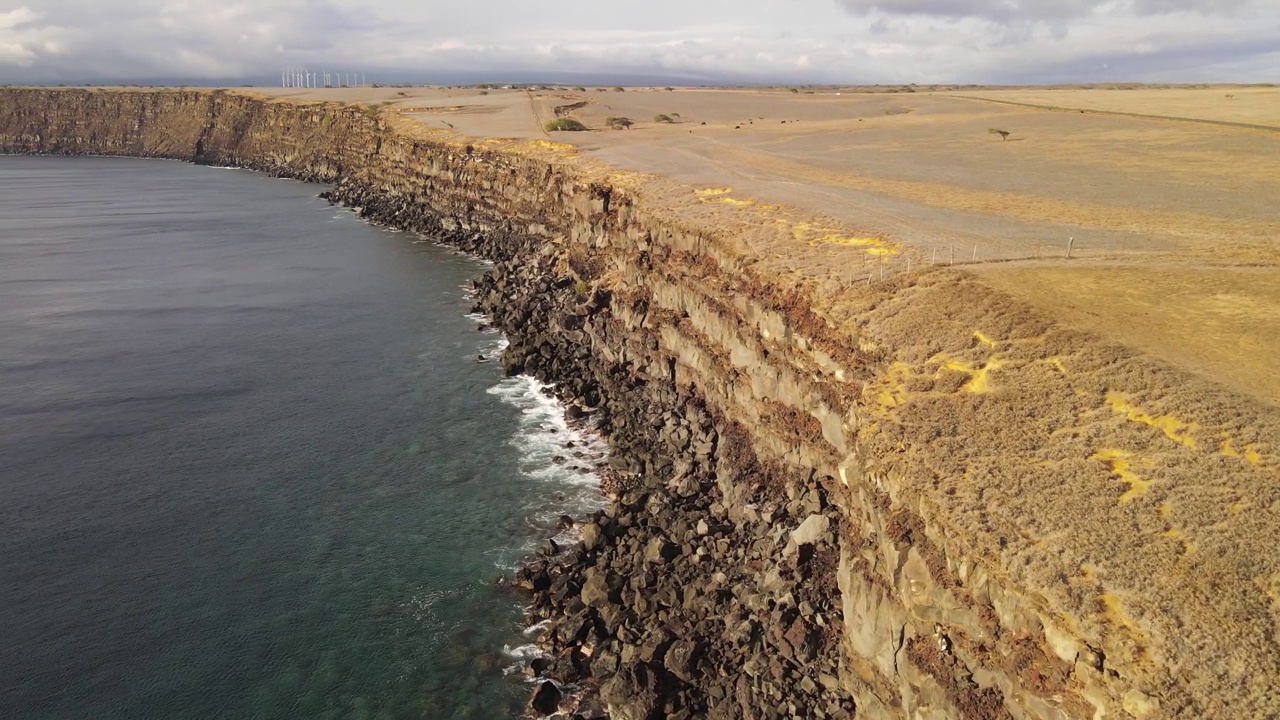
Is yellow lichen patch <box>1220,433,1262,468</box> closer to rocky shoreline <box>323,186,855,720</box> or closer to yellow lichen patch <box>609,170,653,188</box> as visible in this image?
rocky shoreline <box>323,186,855,720</box>

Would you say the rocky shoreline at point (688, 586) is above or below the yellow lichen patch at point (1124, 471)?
below

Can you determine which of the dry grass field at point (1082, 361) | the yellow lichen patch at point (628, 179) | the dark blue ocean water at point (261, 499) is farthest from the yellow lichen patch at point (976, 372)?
the yellow lichen patch at point (628, 179)

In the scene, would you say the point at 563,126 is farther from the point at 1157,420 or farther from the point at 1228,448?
the point at 1228,448

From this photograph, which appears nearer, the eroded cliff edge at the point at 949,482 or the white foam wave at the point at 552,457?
the eroded cliff edge at the point at 949,482

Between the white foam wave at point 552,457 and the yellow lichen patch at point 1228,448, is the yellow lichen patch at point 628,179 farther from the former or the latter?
the yellow lichen patch at point 1228,448

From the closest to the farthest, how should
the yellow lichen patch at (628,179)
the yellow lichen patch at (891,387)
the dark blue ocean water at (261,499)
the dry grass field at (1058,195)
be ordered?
1. the yellow lichen patch at (891,387)
2. the dark blue ocean water at (261,499)
3. the dry grass field at (1058,195)
4. the yellow lichen patch at (628,179)

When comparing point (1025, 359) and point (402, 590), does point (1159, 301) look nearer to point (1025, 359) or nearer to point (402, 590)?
point (1025, 359)

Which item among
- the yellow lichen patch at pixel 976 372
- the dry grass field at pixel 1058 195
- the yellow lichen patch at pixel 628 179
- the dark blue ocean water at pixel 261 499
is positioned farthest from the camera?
the yellow lichen patch at pixel 628 179
